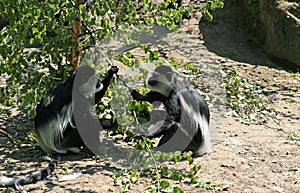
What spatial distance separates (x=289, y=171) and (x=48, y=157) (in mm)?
1619

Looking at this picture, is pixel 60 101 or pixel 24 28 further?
pixel 60 101

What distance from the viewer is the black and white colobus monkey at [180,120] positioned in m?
3.56

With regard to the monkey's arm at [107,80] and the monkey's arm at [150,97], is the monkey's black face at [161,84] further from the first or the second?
the monkey's arm at [107,80]

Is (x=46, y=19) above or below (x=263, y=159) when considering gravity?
above

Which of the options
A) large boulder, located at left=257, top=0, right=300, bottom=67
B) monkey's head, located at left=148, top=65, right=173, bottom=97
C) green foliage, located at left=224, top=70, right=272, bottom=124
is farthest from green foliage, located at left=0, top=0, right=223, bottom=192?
large boulder, located at left=257, top=0, right=300, bottom=67

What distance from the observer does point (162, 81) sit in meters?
3.75

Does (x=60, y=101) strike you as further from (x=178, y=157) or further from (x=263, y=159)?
(x=263, y=159)

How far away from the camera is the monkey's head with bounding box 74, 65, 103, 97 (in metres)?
3.46

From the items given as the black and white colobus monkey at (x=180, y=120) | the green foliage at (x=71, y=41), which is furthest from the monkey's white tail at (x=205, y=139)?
the green foliage at (x=71, y=41)

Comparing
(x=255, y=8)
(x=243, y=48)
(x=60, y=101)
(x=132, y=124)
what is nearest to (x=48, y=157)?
(x=60, y=101)

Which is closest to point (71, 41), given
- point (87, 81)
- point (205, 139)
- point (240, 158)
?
point (87, 81)

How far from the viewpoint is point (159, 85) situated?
3771 mm

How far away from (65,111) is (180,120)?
81cm

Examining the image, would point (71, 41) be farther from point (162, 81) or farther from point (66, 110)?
point (162, 81)
